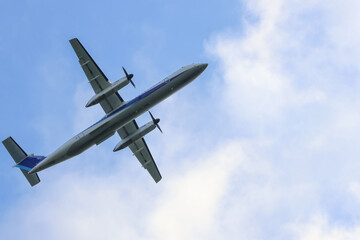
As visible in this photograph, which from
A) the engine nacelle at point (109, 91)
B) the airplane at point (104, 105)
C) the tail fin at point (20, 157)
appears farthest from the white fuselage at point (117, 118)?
the tail fin at point (20, 157)

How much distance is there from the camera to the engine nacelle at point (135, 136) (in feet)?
140

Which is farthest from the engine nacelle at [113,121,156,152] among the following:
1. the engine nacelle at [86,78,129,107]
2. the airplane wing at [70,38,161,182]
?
the engine nacelle at [86,78,129,107]

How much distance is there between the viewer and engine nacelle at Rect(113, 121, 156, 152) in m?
42.7

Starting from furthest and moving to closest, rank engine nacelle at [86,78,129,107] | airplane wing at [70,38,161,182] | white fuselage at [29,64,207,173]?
engine nacelle at [86,78,129,107] < airplane wing at [70,38,161,182] < white fuselage at [29,64,207,173]

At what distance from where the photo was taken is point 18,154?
40.5 m

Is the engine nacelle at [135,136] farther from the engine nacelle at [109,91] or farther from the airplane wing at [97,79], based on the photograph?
the engine nacelle at [109,91]

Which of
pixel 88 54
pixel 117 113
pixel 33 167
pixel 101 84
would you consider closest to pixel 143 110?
pixel 117 113

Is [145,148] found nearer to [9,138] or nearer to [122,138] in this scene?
[122,138]

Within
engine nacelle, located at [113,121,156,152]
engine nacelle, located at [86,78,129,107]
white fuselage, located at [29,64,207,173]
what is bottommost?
engine nacelle, located at [113,121,156,152]

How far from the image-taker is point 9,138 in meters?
39.9

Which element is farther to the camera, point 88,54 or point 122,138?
point 122,138

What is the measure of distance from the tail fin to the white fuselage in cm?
338

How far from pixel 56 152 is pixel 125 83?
29.2ft

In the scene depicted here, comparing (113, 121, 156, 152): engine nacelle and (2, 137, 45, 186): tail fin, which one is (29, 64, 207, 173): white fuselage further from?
(113, 121, 156, 152): engine nacelle
